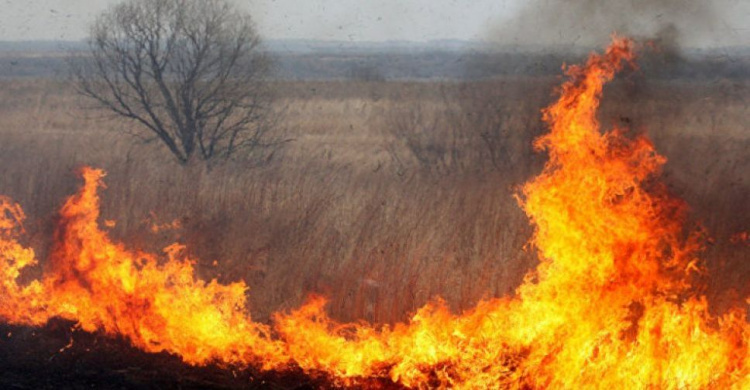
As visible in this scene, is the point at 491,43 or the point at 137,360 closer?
the point at 137,360

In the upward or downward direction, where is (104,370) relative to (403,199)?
downward

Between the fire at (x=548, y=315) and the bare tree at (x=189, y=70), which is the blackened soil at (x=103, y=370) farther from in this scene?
the bare tree at (x=189, y=70)

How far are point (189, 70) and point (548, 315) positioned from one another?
9689 mm

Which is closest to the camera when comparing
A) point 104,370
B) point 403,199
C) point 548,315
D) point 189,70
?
point 548,315

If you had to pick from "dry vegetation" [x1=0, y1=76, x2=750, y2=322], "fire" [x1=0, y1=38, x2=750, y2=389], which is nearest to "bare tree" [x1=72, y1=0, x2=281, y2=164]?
"dry vegetation" [x1=0, y1=76, x2=750, y2=322]

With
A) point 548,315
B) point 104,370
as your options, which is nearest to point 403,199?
point 548,315

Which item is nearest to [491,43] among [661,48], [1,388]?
[661,48]

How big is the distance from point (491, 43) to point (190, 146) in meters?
6.20

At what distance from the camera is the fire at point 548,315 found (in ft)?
22.5

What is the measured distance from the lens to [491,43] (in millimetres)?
12320

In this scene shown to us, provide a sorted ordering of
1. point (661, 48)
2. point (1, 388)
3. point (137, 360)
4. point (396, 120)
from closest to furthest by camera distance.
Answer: point (1, 388)
point (137, 360)
point (661, 48)
point (396, 120)

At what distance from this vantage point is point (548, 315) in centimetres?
736

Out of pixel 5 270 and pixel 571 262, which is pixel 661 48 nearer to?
pixel 571 262

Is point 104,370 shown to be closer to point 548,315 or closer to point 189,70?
point 548,315
